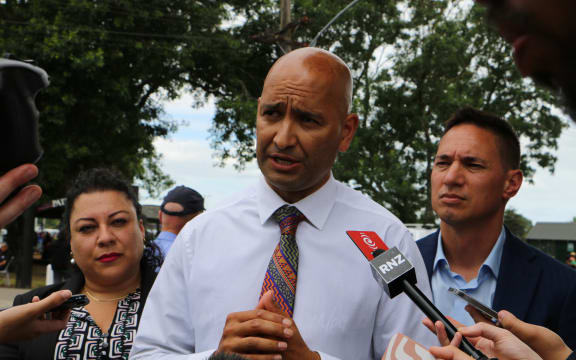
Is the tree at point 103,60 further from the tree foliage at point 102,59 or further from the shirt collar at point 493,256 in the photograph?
the shirt collar at point 493,256

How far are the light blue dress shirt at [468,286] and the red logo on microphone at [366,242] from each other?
1324mm

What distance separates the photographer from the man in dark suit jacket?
2.72 metres

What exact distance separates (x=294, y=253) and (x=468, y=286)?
124cm

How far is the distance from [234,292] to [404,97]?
57.1 ft

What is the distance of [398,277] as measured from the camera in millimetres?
1462

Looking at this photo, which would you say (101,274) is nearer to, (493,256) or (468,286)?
(468,286)

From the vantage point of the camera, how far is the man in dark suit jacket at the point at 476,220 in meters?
2.72

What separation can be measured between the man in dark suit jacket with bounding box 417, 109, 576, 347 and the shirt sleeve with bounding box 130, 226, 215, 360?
1396 millimetres

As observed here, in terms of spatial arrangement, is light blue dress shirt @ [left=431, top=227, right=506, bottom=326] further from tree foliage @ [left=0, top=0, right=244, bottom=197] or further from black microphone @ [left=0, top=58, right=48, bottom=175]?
tree foliage @ [left=0, top=0, right=244, bottom=197]

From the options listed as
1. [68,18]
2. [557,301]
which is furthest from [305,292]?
[68,18]

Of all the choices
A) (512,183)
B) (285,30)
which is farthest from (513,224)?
(512,183)

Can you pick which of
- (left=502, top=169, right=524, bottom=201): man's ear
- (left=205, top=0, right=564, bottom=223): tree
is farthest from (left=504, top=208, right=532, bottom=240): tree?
(left=502, top=169, right=524, bottom=201): man's ear

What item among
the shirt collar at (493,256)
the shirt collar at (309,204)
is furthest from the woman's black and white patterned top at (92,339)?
the shirt collar at (493,256)

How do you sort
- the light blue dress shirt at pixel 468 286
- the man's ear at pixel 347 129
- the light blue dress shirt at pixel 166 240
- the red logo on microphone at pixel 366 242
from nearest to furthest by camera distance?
the red logo on microphone at pixel 366 242, the man's ear at pixel 347 129, the light blue dress shirt at pixel 468 286, the light blue dress shirt at pixel 166 240
